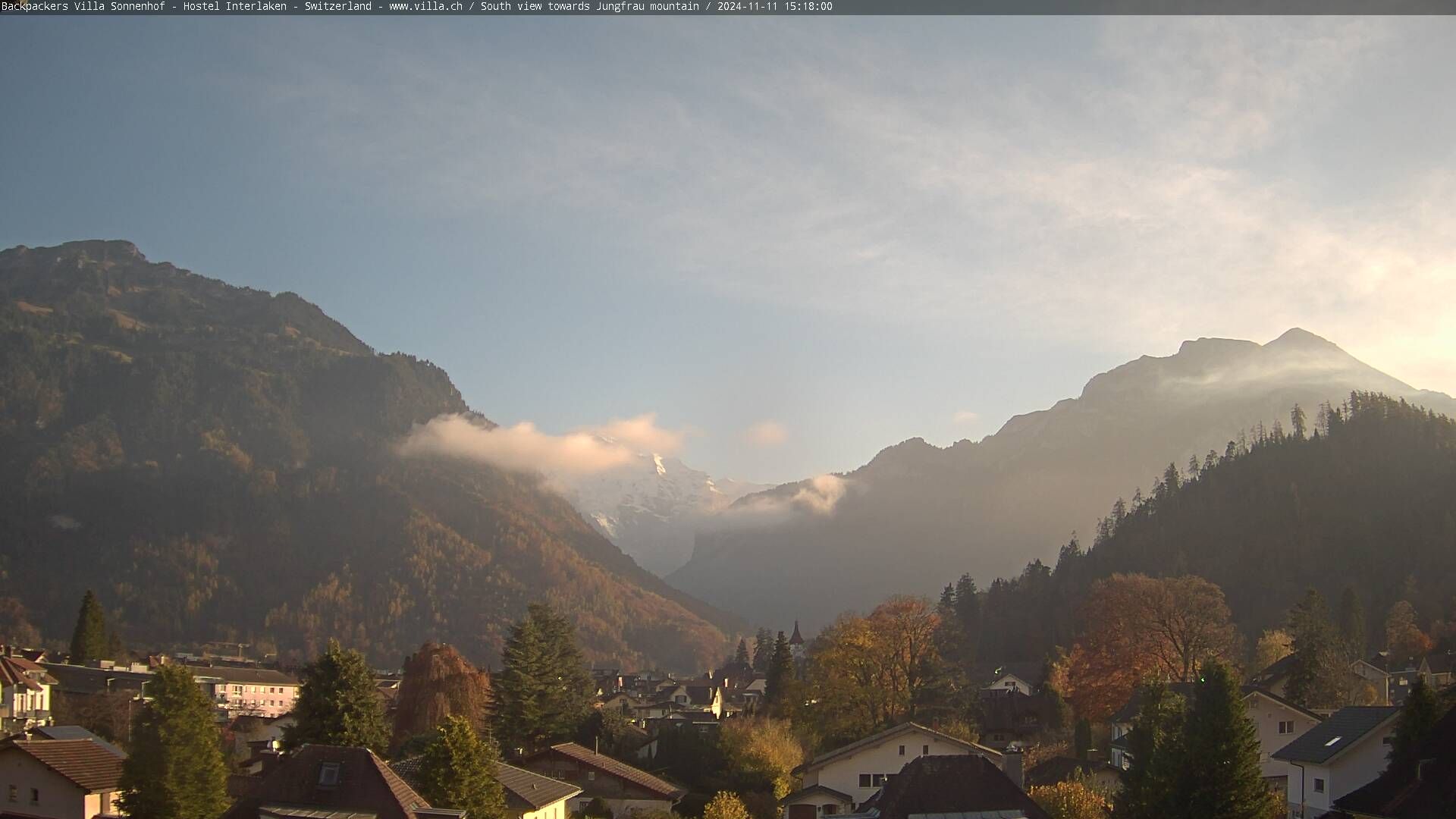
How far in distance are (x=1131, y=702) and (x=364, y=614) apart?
142 m

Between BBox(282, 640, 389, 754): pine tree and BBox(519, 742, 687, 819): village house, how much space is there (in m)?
7.34

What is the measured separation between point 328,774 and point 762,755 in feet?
85.0

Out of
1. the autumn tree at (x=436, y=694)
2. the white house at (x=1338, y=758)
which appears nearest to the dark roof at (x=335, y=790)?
the white house at (x=1338, y=758)

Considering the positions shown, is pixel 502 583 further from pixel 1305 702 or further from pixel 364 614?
pixel 1305 702

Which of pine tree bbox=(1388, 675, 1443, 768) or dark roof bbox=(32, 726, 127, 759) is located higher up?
pine tree bbox=(1388, 675, 1443, 768)

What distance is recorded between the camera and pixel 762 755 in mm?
53688

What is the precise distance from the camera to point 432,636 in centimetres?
17212

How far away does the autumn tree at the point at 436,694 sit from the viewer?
214 feet

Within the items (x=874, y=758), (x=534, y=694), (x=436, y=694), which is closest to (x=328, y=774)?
(x=874, y=758)

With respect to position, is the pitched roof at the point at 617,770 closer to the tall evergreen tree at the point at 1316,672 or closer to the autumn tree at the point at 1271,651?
the tall evergreen tree at the point at 1316,672

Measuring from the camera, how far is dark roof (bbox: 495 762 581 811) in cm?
3925

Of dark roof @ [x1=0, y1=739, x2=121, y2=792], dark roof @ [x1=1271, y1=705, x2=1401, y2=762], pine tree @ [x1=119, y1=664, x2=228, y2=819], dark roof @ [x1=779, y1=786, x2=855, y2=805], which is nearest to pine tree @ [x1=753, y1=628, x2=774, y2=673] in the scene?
dark roof @ [x1=779, y1=786, x2=855, y2=805]

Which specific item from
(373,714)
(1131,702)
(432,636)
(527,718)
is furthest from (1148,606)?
(432,636)

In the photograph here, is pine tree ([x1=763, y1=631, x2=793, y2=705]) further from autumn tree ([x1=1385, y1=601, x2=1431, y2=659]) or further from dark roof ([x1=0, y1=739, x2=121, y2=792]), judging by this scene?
autumn tree ([x1=1385, y1=601, x2=1431, y2=659])
